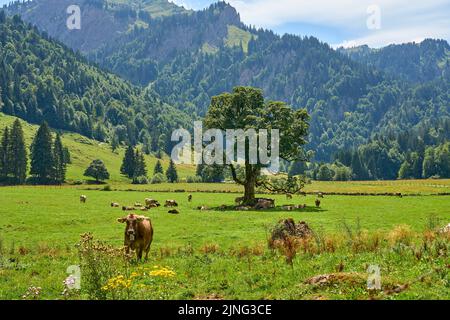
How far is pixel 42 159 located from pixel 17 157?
7.75m

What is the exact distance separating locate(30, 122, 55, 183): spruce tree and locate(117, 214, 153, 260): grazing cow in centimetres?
13290

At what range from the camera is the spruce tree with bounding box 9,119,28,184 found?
14062cm

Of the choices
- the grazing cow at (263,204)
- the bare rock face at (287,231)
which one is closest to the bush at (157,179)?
the grazing cow at (263,204)


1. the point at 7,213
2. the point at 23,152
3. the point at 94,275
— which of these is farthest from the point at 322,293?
the point at 23,152

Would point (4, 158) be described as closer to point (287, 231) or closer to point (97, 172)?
point (97, 172)

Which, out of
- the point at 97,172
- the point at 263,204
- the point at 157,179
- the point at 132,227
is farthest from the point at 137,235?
the point at 97,172

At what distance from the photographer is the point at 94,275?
14242 mm

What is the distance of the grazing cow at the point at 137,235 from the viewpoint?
920 inches

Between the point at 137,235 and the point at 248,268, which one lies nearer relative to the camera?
the point at 248,268

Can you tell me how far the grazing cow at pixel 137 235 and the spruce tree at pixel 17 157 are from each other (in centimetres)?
13033

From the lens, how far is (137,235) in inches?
936

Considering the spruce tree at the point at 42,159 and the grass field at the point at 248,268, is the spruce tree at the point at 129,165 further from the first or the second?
the grass field at the point at 248,268

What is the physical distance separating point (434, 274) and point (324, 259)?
5284 mm
